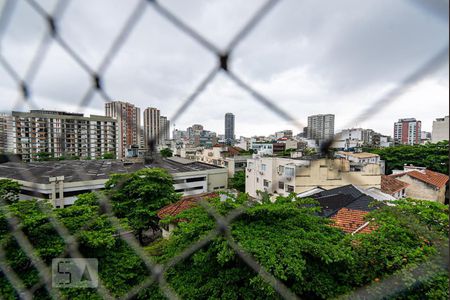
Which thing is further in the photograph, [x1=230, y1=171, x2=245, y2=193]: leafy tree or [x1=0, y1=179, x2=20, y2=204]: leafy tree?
[x1=230, y1=171, x2=245, y2=193]: leafy tree

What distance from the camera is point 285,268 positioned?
4.76 feet

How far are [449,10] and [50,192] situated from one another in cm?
613

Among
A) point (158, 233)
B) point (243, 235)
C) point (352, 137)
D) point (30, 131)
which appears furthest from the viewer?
point (158, 233)

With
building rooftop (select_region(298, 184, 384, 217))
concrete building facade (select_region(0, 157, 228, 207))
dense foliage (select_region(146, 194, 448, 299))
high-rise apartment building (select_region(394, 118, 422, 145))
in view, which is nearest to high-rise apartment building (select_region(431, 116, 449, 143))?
high-rise apartment building (select_region(394, 118, 422, 145))

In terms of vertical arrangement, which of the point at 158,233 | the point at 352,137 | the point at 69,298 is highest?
the point at 352,137

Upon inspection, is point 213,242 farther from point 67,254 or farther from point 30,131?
point 30,131

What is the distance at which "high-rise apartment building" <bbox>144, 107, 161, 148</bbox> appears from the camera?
448mm

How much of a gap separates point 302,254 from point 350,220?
1.11m

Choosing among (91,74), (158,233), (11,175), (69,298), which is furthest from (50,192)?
(91,74)

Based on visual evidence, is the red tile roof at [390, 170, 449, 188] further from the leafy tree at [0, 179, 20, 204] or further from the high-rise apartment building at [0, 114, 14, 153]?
the leafy tree at [0, 179, 20, 204]

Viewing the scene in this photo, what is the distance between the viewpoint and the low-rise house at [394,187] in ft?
13.4

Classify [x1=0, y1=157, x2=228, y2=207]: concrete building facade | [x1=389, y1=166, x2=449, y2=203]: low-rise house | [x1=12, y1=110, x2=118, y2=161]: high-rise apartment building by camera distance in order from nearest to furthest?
1. [x1=12, y1=110, x2=118, y2=161]: high-rise apartment building
2. [x1=389, y1=166, x2=449, y2=203]: low-rise house
3. [x1=0, y1=157, x2=228, y2=207]: concrete building facade

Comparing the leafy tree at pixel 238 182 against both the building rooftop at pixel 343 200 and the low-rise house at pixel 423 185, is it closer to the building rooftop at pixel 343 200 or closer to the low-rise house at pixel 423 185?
the low-rise house at pixel 423 185

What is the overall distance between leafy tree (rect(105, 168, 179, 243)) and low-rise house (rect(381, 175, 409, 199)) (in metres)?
3.53
